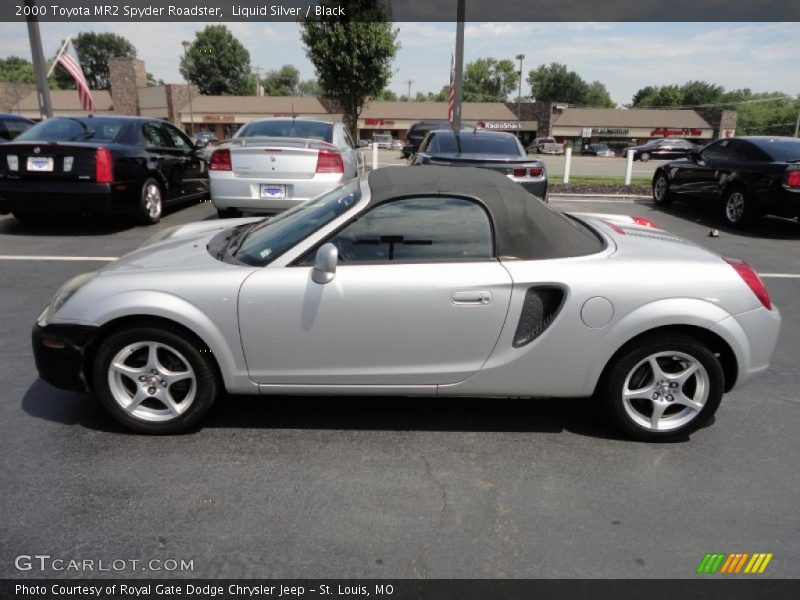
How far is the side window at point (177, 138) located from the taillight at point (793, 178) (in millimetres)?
9268

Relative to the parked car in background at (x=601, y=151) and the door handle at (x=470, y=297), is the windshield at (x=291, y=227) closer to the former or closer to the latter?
the door handle at (x=470, y=297)

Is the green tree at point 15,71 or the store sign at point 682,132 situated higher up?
the green tree at point 15,71

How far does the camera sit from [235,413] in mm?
3443

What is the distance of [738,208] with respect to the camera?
9.33m

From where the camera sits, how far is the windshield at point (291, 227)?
3117 millimetres

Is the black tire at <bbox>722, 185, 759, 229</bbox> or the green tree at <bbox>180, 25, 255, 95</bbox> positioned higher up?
the green tree at <bbox>180, 25, 255, 95</bbox>

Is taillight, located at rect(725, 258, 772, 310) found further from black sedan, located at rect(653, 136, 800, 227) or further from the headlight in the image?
black sedan, located at rect(653, 136, 800, 227)

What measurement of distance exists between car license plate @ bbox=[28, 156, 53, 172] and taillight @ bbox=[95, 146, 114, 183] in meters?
0.58

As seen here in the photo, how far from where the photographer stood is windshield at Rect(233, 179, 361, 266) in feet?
10.2

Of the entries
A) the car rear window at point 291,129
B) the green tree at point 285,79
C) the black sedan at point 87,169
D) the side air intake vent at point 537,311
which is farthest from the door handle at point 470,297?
the green tree at point 285,79

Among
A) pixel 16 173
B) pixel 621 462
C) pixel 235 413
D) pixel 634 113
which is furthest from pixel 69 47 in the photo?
pixel 634 113

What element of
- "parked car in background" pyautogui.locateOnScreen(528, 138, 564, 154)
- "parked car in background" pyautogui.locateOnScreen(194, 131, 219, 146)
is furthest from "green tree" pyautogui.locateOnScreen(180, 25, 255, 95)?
Answer: "parked car in background" pyautogui.locateOnScreen(528, 138, 564, 154)

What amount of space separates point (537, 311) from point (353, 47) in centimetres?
2776

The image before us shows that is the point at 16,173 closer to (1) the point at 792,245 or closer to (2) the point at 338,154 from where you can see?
(2) the point at 338,154
